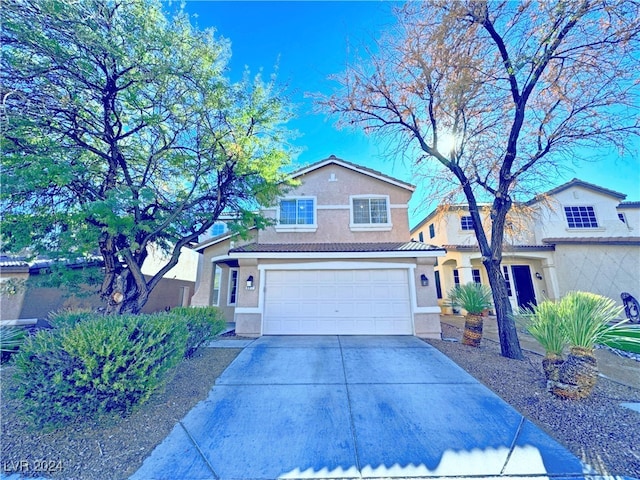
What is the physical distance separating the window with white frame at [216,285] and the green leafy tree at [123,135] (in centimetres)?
481

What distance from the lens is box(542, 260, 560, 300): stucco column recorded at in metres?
15.0

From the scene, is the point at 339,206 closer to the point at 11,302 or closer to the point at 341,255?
the point at 341,255

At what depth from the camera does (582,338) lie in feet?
15.9

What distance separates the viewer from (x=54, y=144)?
262 inches

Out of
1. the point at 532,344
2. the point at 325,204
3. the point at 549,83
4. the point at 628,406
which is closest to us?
the point at 628,406

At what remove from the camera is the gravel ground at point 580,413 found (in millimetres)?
3353

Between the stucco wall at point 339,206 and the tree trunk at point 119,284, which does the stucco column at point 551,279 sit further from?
the tree trunk at point 119,284

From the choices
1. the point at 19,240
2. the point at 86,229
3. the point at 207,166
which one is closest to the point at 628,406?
the point at 207,166

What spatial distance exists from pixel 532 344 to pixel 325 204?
30.2ft

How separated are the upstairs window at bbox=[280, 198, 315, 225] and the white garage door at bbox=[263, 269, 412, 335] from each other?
2602 millimetres

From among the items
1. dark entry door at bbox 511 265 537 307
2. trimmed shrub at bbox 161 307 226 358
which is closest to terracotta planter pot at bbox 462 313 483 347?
trimmed shrub at bbox 161 307 226 358

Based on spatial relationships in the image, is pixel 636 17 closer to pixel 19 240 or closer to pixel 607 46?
pixel 607 46

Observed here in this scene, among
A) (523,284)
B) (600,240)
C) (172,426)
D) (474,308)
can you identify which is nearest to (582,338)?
(474,308)

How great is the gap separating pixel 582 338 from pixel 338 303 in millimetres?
6616
